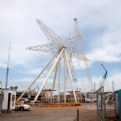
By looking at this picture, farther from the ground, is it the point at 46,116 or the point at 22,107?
the point at 22,107

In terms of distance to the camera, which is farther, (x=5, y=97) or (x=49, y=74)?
(x=49, y=74)

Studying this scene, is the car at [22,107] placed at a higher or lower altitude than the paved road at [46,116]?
higher

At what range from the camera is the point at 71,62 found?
8831 cm

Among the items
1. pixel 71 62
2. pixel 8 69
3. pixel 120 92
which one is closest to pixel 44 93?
pixel 71 62

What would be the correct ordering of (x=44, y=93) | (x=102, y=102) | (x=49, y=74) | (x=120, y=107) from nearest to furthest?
(x=102, y=102)
(x=120, y=107)
(x=49, y=74)
(x=44, y=93)

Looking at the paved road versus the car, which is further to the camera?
the car

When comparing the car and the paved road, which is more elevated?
the car

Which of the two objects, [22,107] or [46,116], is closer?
[46,116]

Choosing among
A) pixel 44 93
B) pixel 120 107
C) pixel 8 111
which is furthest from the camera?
pixel 44 93

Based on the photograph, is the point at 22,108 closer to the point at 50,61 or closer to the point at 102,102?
the point at 102,102

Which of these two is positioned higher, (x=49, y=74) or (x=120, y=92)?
(x=49, y=74)

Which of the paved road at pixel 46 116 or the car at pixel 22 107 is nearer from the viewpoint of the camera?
the paved road at pixel 46 116

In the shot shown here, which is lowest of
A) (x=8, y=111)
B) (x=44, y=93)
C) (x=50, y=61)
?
(x=8, y=111)

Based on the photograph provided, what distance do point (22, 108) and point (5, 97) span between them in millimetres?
8443
